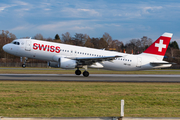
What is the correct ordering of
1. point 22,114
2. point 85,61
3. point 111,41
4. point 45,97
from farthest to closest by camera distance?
point 111,41
point 85,61
point 45,97
point 22,114

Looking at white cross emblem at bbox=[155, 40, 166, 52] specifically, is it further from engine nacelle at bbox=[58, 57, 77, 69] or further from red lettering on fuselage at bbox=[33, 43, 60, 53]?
red lettering on fuselage at bbox=[33, 43, 60, 53]

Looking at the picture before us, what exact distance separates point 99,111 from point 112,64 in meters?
24.4

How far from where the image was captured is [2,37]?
108 metres

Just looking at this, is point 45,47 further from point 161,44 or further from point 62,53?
point 161,44

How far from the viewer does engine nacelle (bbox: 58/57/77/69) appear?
31.4 meters

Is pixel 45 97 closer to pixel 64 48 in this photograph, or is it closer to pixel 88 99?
pixel 88 99

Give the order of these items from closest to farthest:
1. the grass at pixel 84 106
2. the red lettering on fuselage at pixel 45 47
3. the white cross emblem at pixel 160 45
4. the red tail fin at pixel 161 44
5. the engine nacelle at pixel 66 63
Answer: the grass at pixel 84 106
the engine nacelle at pixel 66 63
the red lettering on fuselage at pixel 45 47
the red tail fin at pixel 161 44
the white cross emblem at pixel 160 45

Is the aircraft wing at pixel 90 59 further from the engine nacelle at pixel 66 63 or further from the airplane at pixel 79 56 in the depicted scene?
the engine nacelle at pixel 66 63

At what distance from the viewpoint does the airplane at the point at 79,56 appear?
1273 inches

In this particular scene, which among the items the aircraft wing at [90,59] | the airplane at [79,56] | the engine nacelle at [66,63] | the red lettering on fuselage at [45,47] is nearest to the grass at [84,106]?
the engine nacelle at [66,63]

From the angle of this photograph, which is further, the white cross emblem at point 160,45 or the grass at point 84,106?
the white cross emblem at point 160,45

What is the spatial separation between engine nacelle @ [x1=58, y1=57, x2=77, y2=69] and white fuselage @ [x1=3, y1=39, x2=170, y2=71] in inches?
65.1

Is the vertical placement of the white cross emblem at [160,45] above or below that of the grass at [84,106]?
above

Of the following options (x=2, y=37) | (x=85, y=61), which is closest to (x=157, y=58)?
(x=85, y=61)
